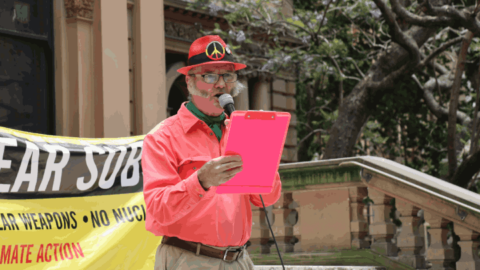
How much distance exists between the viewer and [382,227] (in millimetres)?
4973

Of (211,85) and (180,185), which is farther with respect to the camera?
(211,85)

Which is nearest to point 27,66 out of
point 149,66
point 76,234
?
point 149,66

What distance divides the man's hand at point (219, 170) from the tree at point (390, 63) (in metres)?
6.23

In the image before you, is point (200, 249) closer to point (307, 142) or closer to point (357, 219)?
point (357, 219)

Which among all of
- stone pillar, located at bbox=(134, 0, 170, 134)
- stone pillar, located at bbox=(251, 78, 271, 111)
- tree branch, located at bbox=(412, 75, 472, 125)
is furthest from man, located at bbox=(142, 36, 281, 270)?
stone pillar, located at bbox=(251, 78, 271, 111)

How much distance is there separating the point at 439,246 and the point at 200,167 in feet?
9.85

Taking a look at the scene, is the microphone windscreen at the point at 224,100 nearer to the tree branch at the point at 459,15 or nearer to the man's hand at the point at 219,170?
the man's hand at the point at 219,170

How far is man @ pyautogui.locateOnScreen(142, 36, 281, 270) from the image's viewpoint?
253 centimetres

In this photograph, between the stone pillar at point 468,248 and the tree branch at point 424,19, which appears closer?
the stone pillar at point 468,248

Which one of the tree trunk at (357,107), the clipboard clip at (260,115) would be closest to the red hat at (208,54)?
the clipboard clip at (260,115)

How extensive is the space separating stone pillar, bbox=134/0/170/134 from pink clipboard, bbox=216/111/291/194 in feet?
22.7

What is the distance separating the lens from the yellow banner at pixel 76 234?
436cm

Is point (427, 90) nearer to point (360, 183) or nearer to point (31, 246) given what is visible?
point (360, 183)

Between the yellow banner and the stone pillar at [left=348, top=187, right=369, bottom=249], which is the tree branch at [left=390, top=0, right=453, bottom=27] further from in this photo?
the yellow banner
